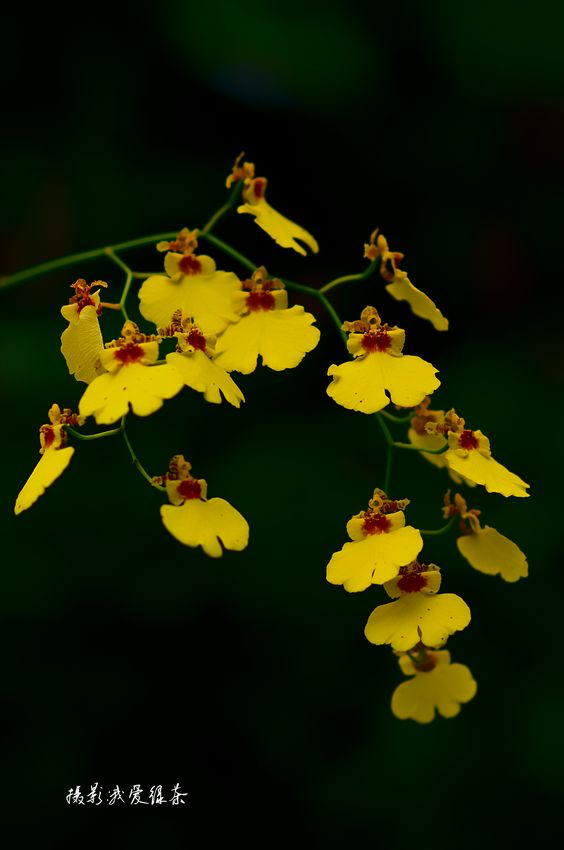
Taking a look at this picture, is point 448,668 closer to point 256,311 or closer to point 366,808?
point 256,311

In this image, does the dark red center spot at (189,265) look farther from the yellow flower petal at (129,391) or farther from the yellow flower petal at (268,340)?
the yellow flower petal at (129,391)

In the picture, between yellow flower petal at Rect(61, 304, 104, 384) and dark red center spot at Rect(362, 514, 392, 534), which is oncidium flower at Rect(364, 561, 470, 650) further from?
yellow flower petal at Rect(61, 304, 104, 384)

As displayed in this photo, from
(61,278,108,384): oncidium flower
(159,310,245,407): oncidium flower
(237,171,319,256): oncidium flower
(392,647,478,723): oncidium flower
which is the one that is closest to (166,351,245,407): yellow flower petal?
(159,310,245,407): oncidium flower

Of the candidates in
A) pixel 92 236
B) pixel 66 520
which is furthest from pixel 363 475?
pixel 92 236

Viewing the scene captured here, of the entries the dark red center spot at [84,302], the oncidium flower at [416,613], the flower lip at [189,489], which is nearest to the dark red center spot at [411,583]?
the oncidium flower at [416,613]

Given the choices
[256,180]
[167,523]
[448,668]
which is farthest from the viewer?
[256,180]

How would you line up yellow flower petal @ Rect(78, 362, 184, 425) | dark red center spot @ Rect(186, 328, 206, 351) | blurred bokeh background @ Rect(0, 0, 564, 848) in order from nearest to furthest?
yellow flower petal @ Rect(78, 362, 184, 425)
dark red center spot @ Rect(186, 328, 206, 351)
blurred bokeh background @ Rect(0, 0, 564, 848)
